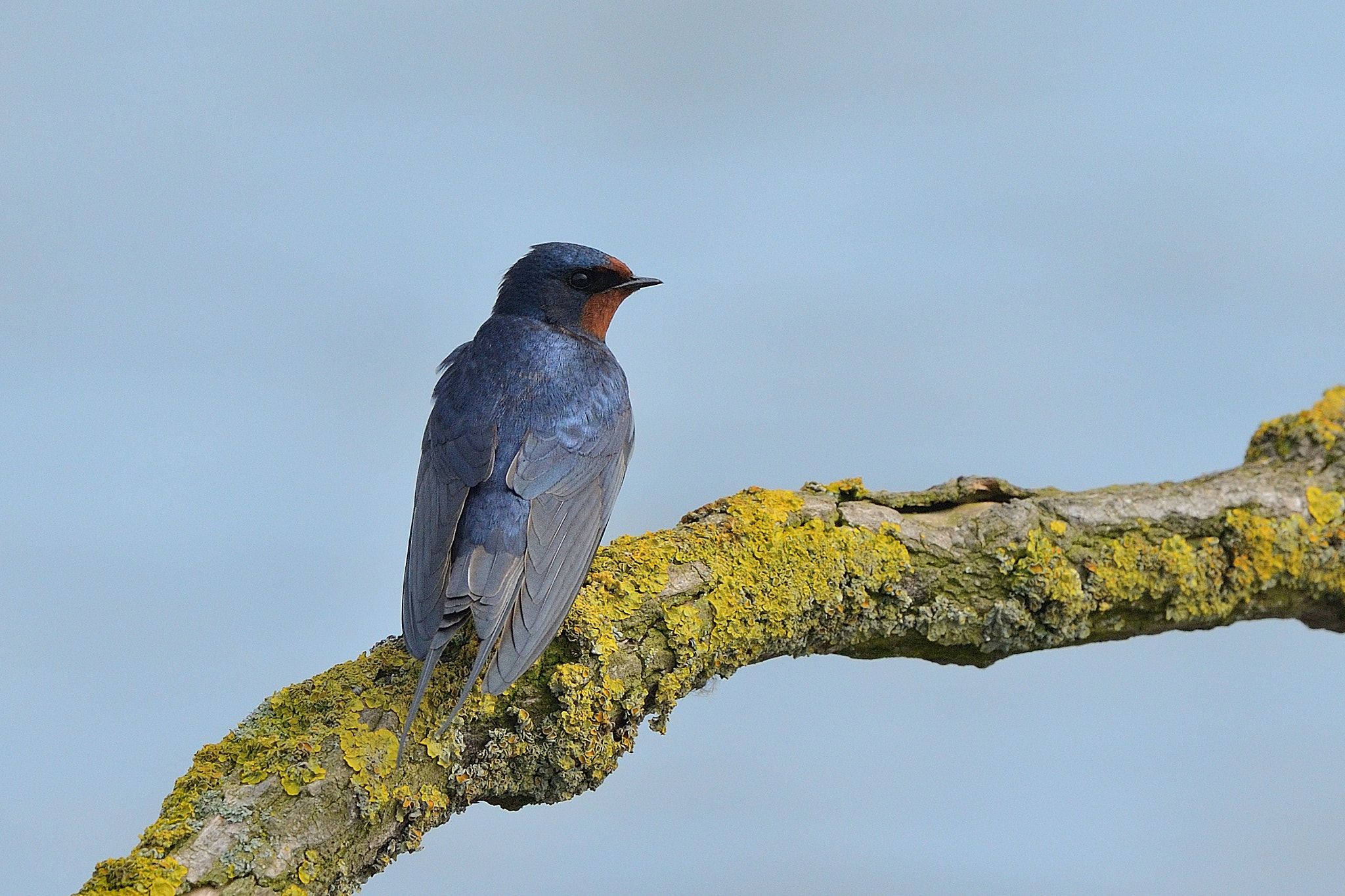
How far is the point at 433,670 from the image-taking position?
9.21 feet

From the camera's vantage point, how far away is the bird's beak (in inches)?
163

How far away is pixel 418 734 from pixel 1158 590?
2.06 metres

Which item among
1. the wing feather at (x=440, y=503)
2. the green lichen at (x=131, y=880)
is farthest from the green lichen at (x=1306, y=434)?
the green lichen at (x=131, y=880)

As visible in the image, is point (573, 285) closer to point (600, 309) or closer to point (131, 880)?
point (600, 309)

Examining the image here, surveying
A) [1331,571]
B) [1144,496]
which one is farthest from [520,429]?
[1331,571]

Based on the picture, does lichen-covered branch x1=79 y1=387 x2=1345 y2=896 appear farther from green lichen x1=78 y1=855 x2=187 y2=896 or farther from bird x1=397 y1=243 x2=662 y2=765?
bird x1=397 y1=243 x2=662 y2=765

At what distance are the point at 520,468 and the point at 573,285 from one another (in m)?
1.03

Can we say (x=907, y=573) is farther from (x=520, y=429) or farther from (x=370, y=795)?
(x=370, y=795)

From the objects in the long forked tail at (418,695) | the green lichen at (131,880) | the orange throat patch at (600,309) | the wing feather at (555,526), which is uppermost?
the orange throat patch at (600,309)

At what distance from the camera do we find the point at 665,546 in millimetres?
3266

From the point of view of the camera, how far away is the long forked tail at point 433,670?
8.42 feet

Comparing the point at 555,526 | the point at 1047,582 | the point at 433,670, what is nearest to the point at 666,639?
the point at 555,526

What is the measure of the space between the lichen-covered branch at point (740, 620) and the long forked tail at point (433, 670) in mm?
38

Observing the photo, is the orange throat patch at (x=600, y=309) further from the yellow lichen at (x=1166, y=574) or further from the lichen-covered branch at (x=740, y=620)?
the yellow lichen at (x=1166, y=574)
